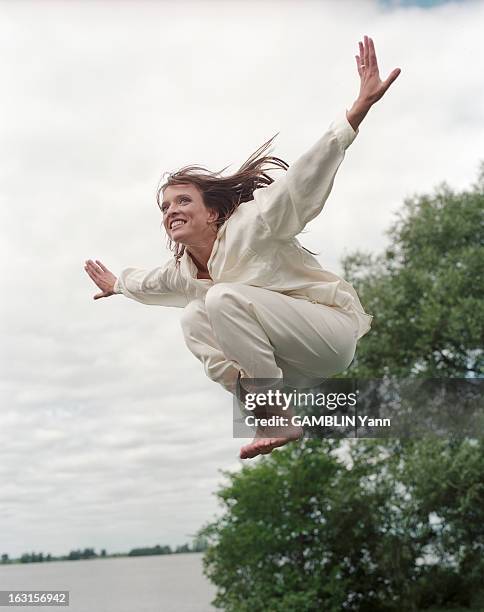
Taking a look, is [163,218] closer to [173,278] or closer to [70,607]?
[173,278]

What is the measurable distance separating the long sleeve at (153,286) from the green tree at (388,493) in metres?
7.66

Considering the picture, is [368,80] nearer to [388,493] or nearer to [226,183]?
[226,183]

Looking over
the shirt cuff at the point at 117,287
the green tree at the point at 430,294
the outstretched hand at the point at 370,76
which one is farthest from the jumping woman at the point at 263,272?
the green tree at the point at 430,294

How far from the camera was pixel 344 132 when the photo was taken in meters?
2.47

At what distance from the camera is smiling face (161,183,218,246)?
274cm

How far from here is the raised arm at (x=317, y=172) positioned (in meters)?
2.44

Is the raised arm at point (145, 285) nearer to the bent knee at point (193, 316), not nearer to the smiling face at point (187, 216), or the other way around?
the bent knee at point (193, 316)

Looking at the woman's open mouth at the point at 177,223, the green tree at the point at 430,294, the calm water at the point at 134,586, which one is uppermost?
the green tree at the point at 430,294

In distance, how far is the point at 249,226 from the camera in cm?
267

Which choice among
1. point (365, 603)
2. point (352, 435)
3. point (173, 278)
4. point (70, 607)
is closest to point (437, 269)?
point (352, 435)

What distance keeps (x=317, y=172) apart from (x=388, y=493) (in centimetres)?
892

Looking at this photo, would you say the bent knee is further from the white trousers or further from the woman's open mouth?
the woman's open mouth

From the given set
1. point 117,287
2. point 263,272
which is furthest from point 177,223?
point 117,287

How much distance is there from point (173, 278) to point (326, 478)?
28.8ft
